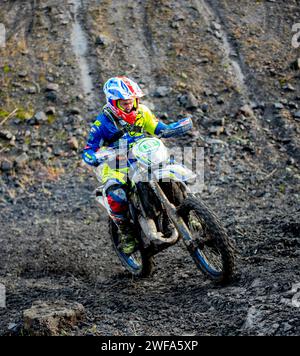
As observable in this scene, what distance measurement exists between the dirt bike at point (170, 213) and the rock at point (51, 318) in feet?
4.31

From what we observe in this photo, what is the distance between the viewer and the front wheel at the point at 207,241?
250 inches

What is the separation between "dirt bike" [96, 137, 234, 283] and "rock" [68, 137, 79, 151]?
6112 millimetres

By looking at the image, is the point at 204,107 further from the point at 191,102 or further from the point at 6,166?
the point at 6,166

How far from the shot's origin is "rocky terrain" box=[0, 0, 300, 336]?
660cm

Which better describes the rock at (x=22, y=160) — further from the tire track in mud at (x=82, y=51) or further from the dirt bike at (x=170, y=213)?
the dirt bike at (x=170, y=213)

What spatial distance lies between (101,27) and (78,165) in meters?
5.93


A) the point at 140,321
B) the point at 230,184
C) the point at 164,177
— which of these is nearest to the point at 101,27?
the point at 230,184

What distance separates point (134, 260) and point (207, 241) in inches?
88.6

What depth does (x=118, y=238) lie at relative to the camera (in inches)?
343

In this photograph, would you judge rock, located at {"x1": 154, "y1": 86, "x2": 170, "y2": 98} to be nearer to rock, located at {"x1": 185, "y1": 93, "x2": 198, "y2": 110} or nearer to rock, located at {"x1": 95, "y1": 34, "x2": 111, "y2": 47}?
rock, located at {"x1": 185, "y1": 93, "x2": 198, "y2": 110}

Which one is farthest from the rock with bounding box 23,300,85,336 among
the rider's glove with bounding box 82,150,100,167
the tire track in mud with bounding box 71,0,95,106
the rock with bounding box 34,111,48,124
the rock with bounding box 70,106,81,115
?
the tire track in mud with bounding box 71,0,95,106

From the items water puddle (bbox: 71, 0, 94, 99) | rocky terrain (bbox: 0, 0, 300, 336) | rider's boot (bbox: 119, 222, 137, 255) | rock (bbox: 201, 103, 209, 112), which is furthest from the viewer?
water puddle (bbox: 71, 0, 94, 99)

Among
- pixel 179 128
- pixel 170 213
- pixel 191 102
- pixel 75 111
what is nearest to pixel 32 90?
pixel 75 111
